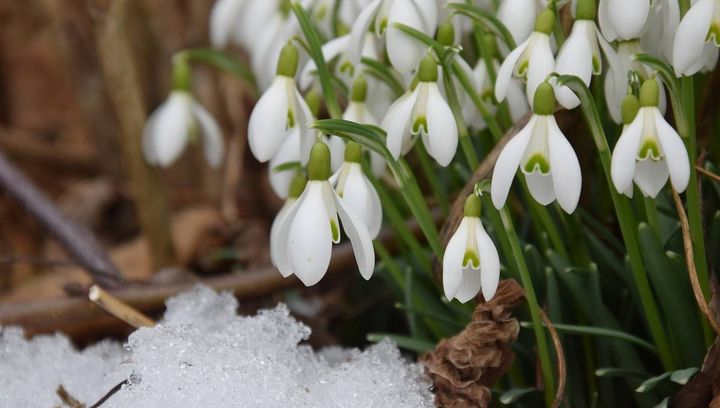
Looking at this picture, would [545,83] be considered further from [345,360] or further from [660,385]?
[345,360]

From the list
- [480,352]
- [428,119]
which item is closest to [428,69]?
[428,119]

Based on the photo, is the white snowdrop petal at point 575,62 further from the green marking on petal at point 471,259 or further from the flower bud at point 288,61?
the flower bud at point 288,61

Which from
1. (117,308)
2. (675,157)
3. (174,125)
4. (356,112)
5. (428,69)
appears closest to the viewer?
(675,157)

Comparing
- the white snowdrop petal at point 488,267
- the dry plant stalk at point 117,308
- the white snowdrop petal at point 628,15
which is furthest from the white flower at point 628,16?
the dry plant stalk at point 117,308

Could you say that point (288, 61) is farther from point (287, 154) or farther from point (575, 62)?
point (575, 62)

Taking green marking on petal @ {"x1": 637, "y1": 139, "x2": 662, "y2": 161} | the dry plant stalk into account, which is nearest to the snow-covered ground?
the dry plant stalk
